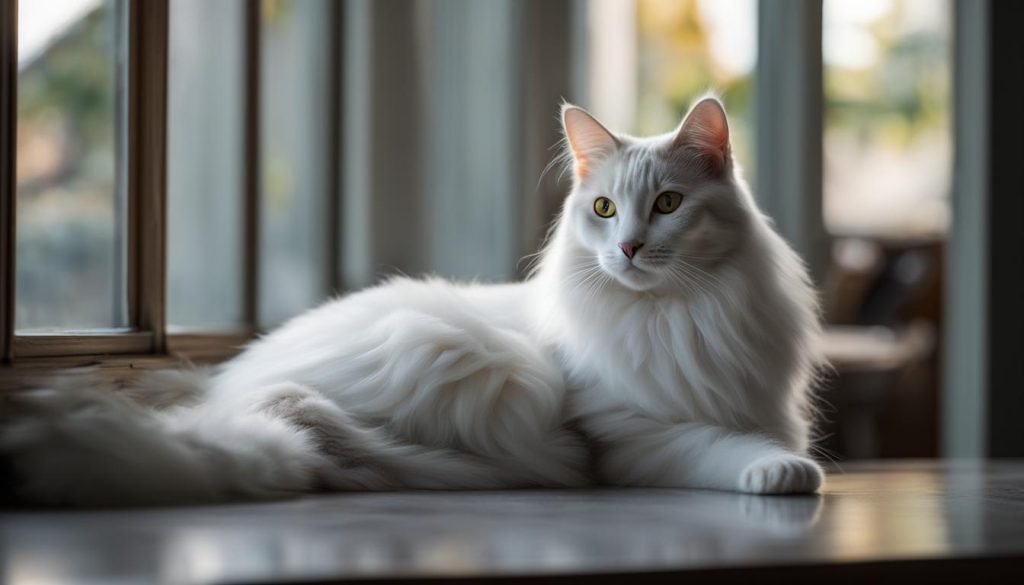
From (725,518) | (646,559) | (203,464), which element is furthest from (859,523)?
(203,464)

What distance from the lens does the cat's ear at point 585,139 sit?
1.86 meters

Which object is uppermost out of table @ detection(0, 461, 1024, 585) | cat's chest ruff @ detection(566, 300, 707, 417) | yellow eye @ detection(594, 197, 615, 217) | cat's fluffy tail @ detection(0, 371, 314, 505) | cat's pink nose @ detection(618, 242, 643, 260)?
yellow eye @ detection(594, 197, 615, 217)

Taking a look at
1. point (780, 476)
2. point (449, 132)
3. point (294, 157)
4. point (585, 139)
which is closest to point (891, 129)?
point (449, 132)

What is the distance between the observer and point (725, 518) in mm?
1397

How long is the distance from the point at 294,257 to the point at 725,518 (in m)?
2.44

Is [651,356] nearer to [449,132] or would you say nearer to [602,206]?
[602,206]

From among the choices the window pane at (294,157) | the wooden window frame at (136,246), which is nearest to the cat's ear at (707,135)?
the wooden window frame at (136,246)

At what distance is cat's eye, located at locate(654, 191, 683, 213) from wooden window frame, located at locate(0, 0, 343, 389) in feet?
3.24

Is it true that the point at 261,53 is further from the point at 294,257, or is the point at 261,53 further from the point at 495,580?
the point at 495,580

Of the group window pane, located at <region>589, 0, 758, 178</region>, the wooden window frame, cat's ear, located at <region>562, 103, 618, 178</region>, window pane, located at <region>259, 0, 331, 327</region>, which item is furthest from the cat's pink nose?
window pane, located at <region>589, 0, 758, 178</region>

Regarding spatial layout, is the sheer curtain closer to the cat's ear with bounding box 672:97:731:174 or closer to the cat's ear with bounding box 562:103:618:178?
the cat's ear with bounding box 562:103:618:178

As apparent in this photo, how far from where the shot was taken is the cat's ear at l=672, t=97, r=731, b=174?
174cm

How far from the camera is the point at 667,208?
68.3 inches

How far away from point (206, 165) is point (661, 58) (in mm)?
4292
